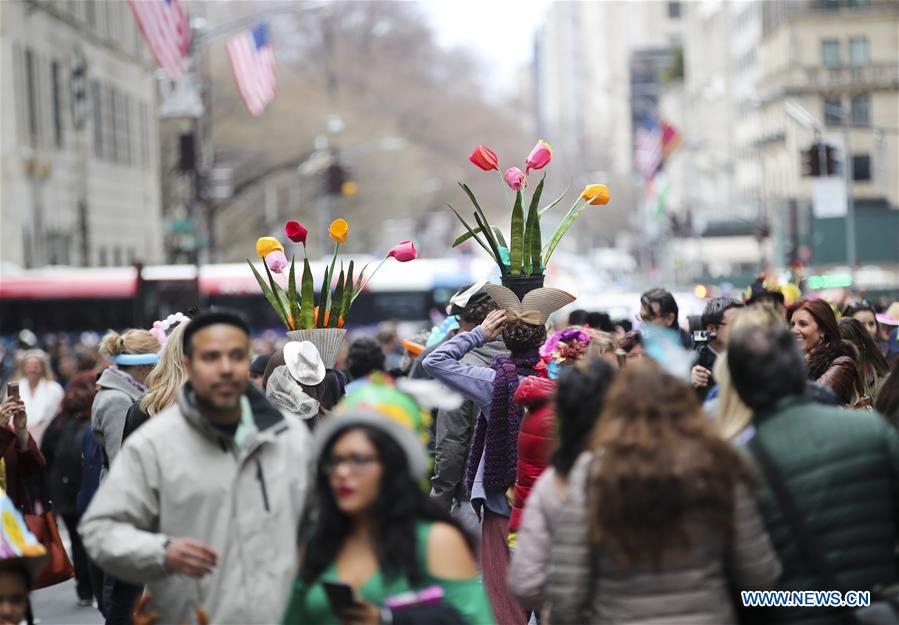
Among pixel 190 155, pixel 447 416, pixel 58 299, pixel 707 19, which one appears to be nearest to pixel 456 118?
pixel 707 19

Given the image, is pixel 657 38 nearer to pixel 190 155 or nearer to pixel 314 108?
pixel 314 108

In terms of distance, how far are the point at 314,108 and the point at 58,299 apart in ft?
117

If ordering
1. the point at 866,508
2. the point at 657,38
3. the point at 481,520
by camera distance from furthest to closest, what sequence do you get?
the point at 657,38 → the point at 481,520 → the point at 866,508

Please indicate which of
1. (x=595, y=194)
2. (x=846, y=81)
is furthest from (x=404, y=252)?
(x=846, y=81)

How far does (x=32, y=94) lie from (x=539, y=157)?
35.2 metres

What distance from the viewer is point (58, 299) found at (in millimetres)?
43469

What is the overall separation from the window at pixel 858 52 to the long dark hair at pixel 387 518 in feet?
254

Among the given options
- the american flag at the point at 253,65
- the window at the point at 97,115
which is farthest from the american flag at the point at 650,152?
the american flag at the point at 253,65

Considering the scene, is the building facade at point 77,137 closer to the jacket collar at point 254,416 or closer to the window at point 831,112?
the window at point 831,112

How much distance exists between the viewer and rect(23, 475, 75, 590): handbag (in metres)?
8.62

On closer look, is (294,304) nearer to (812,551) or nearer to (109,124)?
Answer: (812,551)

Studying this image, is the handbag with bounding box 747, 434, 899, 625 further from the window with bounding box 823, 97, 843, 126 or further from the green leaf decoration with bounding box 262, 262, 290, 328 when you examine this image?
the window with bounding box 823, 97, 843, 126

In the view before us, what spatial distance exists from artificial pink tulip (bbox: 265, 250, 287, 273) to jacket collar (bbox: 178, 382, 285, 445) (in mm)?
4038

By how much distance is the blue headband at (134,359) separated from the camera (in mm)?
10438
